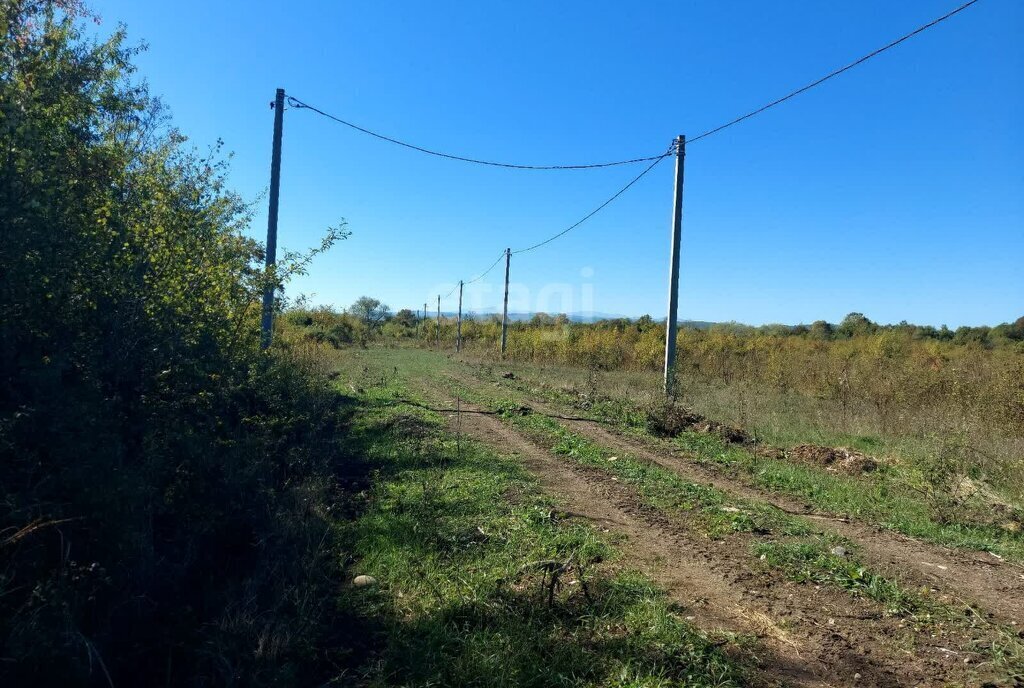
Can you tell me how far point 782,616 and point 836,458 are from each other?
552 cm

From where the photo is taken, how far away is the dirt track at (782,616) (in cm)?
288

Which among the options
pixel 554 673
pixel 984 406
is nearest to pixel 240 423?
pixel 554 673

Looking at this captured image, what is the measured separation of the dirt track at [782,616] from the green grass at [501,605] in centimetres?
23

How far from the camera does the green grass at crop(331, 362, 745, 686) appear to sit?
2.86 meters

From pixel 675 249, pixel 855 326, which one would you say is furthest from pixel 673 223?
pixel 855 326

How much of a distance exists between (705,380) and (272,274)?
754 inches

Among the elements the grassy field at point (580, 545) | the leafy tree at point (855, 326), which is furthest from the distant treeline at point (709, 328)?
the grassy field at point (580, 545)

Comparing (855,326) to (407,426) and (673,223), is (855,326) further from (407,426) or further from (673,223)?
(407,426)

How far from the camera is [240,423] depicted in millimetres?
5734

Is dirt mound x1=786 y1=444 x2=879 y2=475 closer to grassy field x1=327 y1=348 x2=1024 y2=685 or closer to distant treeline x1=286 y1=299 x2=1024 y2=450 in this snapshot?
grassy field x1=327 y1=348 x2=1024 y2=685

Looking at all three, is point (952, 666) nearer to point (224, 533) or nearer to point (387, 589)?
point (387, 589)

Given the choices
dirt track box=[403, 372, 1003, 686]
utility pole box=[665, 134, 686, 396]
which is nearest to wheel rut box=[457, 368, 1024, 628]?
dirt track box=[403, 372, 1003, 686]

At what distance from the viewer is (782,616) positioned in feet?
11.3

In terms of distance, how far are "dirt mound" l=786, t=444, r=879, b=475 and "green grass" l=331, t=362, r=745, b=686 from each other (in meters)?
4.57
